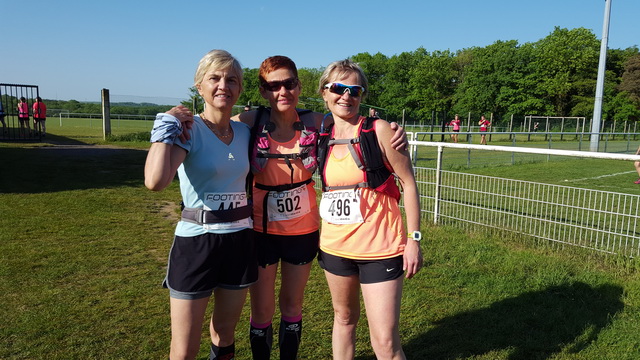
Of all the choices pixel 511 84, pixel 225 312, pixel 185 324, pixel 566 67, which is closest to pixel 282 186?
pixel 225 312

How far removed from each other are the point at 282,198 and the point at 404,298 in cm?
220

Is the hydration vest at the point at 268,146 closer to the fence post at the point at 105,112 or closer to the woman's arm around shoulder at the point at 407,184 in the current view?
the woman's arm around shoulder at the point at 407,184

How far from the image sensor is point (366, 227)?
2.44 m

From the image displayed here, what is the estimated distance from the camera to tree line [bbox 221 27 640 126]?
1702 inches

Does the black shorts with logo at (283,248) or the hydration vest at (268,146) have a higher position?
the hydration vest at (268,146)

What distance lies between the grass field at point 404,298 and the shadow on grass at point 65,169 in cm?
287

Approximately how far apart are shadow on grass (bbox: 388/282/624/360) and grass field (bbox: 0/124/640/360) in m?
0.01

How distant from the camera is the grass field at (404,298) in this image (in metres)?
3.36

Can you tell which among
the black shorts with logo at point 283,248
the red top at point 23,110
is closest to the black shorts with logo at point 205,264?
the black shorts with logo at point 283,248

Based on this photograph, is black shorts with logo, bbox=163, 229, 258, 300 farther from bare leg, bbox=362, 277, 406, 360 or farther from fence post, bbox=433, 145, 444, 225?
fence post, bbox=433, 145, 444, 225

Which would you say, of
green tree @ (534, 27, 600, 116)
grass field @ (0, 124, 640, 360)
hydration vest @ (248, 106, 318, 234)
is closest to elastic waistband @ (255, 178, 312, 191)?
hydration vest @ (248, 106, 318, 234)

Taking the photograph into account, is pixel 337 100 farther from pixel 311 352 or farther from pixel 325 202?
pixel 311 352

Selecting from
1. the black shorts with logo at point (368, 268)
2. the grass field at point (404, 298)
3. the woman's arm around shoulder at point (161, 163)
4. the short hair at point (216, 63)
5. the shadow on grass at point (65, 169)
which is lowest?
the grass field at point (404, 298)

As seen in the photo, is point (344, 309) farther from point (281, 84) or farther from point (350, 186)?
point (281, 84)
